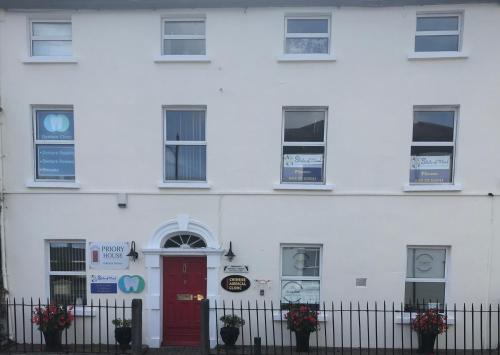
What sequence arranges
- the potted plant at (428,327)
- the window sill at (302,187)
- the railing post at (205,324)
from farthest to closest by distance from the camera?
the window sill at (302,187) → the potted plant at (428,327) → the railing post at (205,324)

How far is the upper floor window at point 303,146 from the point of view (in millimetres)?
7109

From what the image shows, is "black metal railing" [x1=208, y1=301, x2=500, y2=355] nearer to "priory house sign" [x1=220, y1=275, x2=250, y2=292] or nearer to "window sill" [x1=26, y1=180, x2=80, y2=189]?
"priory house sign" [x1=220, y1=275, x2=250, y2=292]

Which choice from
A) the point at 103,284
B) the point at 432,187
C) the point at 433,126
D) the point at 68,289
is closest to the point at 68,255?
the point at 68,289

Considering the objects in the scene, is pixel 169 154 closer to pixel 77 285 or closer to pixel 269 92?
pixel 269 92

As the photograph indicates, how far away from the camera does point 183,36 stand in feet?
23.2

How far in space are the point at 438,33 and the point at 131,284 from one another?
26.8ft

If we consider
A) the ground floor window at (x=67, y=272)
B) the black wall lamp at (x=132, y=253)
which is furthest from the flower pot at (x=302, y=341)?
the ground floor window at (x=67, y=272)

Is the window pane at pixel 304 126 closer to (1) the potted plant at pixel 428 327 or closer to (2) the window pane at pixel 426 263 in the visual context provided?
(2) the window pane at pixel 426 263

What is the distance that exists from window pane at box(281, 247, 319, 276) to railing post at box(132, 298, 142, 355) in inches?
116

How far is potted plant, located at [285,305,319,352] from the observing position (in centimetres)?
670

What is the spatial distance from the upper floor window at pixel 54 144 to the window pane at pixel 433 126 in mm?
7206

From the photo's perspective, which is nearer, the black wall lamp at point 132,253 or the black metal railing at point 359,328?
the black metal railing at point 359,328

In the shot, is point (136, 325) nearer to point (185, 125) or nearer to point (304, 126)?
point (185, 125)

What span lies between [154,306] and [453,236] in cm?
631
